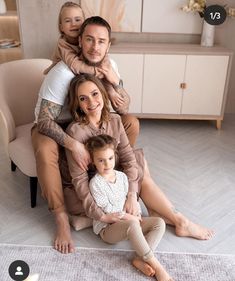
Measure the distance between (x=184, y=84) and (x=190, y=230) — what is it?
147cm

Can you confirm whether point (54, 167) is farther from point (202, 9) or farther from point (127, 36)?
point (202, 9)

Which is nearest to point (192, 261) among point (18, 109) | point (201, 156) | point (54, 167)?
point (54, 167)

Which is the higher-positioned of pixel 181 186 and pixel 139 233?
pixel 139 233

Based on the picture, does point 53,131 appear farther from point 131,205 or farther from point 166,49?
point 166,49

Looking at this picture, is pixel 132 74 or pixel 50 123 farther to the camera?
pixel 132 74

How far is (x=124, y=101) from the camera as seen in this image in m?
1.93

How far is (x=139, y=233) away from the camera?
154 cm

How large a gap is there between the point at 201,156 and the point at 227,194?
504mm

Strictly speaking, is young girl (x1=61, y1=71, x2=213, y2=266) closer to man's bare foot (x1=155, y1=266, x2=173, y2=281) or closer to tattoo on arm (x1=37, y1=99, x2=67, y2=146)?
tattoo on arm (x1=37, y1=99, x2=67, y2=146)

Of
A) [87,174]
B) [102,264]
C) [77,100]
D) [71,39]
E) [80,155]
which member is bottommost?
[102,264]

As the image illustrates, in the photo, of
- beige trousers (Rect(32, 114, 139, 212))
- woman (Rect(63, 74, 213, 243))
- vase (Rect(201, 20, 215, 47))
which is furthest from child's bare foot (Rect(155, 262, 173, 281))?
vase (Rect(201, 20, 215, 47))

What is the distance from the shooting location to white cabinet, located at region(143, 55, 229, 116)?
2801 mm

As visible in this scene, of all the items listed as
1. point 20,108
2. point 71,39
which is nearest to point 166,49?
point 71,39

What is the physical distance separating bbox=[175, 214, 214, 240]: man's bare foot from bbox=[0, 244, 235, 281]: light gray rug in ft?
0.41
